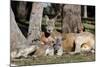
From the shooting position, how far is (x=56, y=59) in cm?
220

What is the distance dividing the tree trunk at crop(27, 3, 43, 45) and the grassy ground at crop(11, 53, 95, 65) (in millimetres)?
173

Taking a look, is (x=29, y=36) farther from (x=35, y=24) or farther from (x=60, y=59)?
(x=60, y=59)

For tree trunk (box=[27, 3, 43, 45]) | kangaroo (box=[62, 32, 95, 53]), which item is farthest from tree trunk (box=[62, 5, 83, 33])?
tree trunk (box=[27, 3, 43, 45])

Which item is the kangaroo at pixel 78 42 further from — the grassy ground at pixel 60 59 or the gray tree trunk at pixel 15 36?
the gray tree trunk at pixel 15 36

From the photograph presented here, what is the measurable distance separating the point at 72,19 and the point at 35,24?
1.38 ft

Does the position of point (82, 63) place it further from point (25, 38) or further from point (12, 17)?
point (12, 17)

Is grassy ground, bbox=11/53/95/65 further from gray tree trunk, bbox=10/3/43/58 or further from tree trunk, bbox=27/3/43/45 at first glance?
A: tree trunk, bbox=27/3/43/45

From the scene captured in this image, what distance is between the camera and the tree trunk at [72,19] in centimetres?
224

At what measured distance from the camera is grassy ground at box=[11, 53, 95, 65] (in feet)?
6.81

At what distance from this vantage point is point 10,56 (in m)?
2.02

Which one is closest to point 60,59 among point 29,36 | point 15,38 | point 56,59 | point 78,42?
point 56,59

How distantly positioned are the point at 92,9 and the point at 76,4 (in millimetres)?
211
